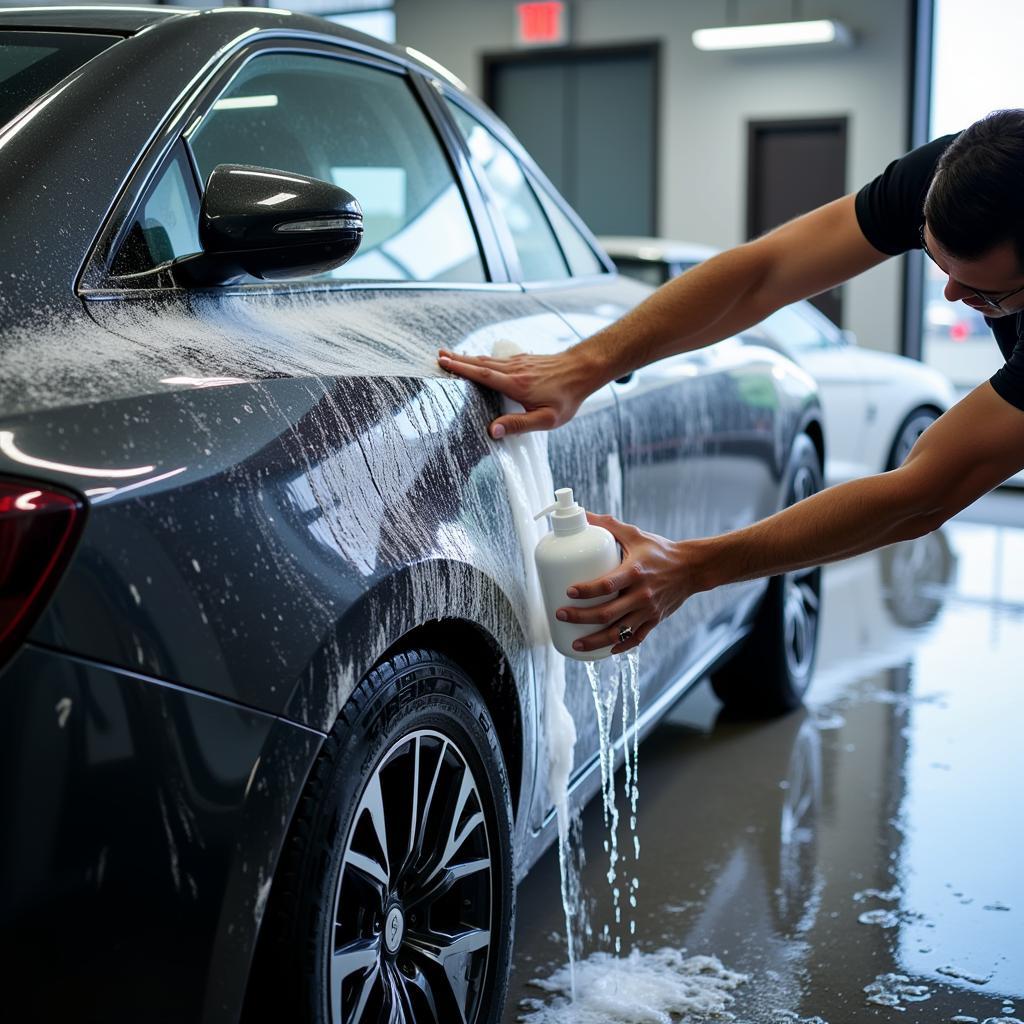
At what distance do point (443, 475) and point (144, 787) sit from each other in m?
0.61

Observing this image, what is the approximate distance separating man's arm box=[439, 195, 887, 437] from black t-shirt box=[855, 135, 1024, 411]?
0.09 ft

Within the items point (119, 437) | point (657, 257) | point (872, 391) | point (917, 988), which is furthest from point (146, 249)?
point (872, 391)

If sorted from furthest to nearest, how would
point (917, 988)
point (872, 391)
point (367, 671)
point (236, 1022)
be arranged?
1. point (872, 391)
2. point (917, 988)
3. point (367, 671)
4. point (236, 1022)

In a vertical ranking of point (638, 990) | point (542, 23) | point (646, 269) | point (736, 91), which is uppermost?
point (542, 23)

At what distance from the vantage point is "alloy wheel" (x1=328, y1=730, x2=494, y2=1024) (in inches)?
56.1

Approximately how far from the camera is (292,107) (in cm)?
197

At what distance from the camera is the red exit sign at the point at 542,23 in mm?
11547

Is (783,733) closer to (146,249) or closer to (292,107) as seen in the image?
(292,107)

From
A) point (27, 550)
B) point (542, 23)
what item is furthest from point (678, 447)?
point (542, 23)

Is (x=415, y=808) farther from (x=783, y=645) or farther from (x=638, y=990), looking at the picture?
(x=783, y=645)

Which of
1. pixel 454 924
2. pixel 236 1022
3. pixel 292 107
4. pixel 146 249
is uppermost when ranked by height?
pixel 292 107

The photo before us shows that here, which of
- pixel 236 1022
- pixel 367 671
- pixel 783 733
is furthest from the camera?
pixel 783 733

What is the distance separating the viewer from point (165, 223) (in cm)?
150

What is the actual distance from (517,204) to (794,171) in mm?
8731
